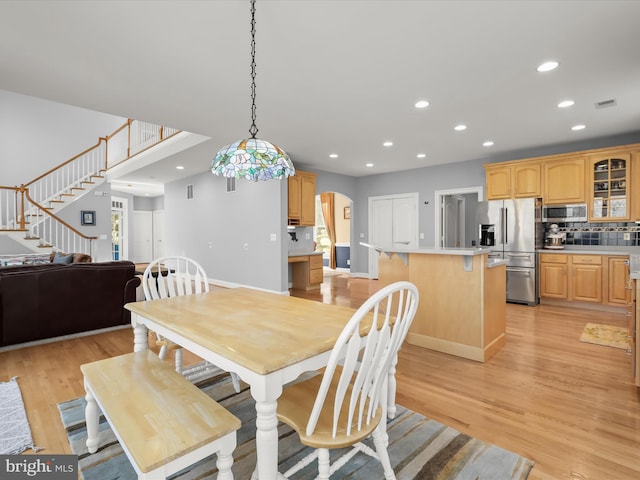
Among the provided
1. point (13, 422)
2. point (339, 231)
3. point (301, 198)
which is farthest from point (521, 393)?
point (339, 231)

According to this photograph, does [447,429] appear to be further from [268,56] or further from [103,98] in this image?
[103,98]

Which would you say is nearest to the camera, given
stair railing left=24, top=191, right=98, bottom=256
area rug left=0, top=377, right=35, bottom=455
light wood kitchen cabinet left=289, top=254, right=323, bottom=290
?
area rug left=0, top=377, right=35, bottom=455

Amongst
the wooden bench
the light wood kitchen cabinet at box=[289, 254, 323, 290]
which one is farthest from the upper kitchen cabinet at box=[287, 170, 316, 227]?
the wooden bench

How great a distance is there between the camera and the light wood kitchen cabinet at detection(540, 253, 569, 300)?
198 inches

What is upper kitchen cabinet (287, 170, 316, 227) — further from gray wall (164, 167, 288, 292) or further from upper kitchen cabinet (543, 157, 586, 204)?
upper kitchen cabinet (543, 157, 586, 204)

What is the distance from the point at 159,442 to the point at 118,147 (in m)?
9.11

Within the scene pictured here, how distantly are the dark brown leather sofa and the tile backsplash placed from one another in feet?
21.4

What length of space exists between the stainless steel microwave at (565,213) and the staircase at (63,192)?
6.66 metres

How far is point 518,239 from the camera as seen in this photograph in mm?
5293

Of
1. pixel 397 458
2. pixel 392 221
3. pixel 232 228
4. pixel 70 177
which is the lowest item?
pixel 397 458

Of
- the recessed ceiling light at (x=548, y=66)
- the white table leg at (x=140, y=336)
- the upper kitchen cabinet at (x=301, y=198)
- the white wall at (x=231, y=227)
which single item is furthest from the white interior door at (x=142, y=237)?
the recessed ceiling light at (x=548, y=66)

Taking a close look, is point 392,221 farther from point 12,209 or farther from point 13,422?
point 12,209

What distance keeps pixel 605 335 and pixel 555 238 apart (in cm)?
214

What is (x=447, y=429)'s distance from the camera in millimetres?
1995
